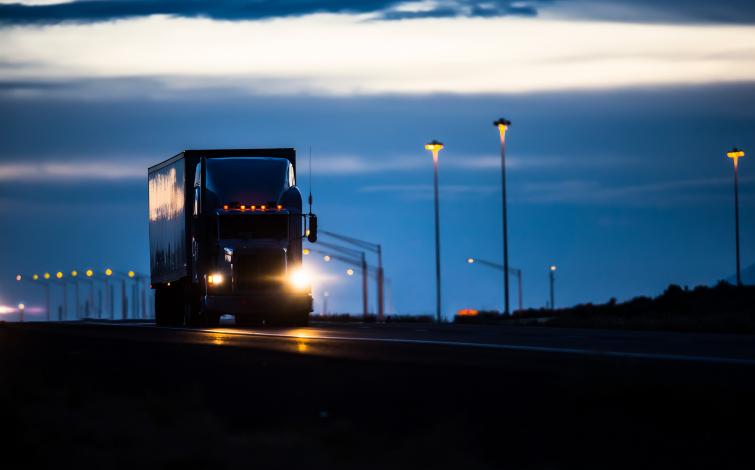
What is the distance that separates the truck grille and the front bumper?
0.28m

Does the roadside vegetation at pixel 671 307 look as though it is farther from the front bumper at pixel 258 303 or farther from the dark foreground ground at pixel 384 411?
the dark foreground ground at pixel 384 411

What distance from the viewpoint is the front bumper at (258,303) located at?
133 ft

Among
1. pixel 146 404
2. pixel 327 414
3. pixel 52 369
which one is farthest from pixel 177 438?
pixel 52 369

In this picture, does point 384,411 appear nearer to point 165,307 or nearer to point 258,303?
point 258,303

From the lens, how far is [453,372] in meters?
18.1

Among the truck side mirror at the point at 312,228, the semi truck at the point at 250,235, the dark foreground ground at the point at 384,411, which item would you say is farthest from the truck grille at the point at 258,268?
the dark foreground ground at the point at 384,411

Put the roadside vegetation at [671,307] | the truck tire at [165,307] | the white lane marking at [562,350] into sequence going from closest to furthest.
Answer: the white lane marking at [562,350]
the truck tire at [165,307]
the roadside vegetation at [671,307]

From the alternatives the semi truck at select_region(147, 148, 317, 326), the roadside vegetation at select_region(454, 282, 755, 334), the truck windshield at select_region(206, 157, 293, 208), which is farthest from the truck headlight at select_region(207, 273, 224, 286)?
the roadside vegetation at select_region(454, 282, 755, 334)

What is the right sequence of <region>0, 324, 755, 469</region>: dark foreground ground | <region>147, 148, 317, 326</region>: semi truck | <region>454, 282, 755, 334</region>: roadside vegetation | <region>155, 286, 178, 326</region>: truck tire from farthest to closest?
<region>454, 282, 755, 334</region>: roadside vegetation, <region>155, 286, 178, 326</region>: truck tire, <region>147, 148, 317, 326</region>: semi truck, <region>0, 324, 755, 469</region>: dark foreground ground

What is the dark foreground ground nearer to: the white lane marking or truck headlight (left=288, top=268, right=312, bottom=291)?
the white lane marking

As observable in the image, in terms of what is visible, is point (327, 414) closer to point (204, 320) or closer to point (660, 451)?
point (660, 451)

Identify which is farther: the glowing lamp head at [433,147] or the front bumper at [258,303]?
the glowing lamp head at [433,147]

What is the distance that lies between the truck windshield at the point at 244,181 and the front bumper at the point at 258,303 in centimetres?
258

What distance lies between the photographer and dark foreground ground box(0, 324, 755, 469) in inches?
419
